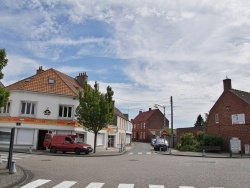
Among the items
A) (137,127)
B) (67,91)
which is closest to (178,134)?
(67,91)

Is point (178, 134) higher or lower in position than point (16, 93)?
lower

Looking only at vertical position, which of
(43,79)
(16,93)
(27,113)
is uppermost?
(43,79)

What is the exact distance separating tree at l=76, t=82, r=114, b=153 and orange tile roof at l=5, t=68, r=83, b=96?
10.0 feet

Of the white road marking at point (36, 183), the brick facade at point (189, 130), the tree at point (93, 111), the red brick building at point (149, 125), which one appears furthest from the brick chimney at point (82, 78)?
the red brick building at point (149, 125)

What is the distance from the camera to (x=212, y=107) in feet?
128

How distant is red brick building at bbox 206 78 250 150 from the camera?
31938 mm

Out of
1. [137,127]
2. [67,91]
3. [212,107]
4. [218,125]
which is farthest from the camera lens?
[137,127]

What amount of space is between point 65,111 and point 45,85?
150 inches

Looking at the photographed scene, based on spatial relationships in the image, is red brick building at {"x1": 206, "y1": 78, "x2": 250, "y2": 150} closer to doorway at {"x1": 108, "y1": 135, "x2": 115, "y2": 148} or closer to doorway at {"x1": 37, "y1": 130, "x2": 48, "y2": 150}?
doorway at {"x1": 108, "y1": 135, "x2": 115, "y2": 148}

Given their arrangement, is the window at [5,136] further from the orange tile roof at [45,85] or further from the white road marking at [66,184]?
the orange tile roof at [45,85]

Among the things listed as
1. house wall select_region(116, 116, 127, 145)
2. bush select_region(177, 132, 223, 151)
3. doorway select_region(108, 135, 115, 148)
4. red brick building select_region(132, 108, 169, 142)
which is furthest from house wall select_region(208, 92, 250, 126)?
red brick building select_region(132, 108, 169, 142)

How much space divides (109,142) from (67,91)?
12.2 m

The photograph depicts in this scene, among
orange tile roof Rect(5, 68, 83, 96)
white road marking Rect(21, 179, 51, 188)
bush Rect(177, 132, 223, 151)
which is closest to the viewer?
white road marking Rect(21, 179, 51, 188)

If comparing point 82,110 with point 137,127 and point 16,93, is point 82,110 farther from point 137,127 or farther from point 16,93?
point 137,127
